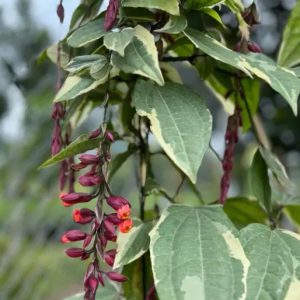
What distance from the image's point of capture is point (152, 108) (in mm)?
696

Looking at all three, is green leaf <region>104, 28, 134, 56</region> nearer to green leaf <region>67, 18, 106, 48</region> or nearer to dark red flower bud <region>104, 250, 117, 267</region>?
green leaf <region>67, 18, 106, 48</region>

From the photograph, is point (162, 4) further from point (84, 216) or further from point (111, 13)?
point (84, 216)

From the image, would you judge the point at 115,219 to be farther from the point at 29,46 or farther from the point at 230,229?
the point at 29,46

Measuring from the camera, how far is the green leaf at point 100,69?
27.5 inches

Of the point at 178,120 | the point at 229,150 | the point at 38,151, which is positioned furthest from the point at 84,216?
the point at 38,151

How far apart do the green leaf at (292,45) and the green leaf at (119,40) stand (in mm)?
284

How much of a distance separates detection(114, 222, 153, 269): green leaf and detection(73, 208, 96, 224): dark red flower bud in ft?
0.25

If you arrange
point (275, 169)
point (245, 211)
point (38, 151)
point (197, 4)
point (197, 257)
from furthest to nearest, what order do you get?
point (38, 151) → point (245, 211) → point (275, 169) → point (197, 4) → point (197, 257)

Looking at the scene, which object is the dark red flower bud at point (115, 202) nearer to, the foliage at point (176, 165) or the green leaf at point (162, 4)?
the foliage at point (176, 165)

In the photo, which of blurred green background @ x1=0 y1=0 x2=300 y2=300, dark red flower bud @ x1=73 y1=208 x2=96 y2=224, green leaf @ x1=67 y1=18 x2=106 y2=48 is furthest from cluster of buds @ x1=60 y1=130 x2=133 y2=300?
blurred green background @ x1=0 y1=0 x2=300 y2=300

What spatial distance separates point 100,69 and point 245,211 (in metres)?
0.38

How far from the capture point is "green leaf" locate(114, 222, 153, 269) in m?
0.74

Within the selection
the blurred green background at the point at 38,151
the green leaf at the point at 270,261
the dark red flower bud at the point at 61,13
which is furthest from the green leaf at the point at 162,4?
the blurred green background at the point at 38,151

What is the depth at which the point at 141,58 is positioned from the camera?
0.69 metres
